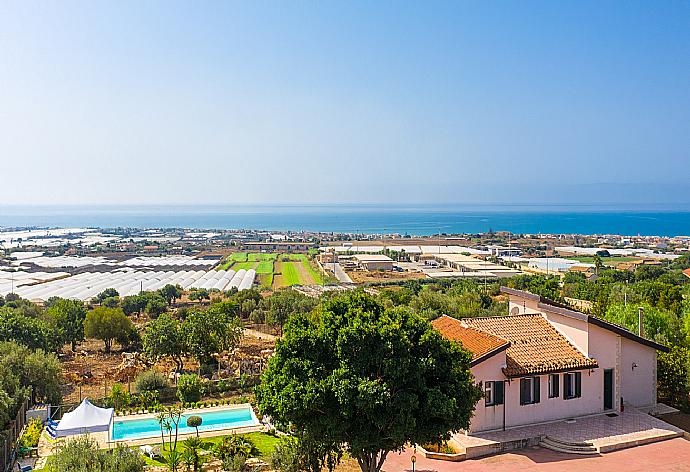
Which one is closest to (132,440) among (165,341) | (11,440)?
(11,440)

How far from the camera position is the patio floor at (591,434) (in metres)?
13.3

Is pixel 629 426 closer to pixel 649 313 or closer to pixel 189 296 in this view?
pixel 649 313

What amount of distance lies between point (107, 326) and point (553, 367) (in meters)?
21.9

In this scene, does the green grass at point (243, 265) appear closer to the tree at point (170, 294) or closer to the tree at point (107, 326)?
the tree at point (170, 294)

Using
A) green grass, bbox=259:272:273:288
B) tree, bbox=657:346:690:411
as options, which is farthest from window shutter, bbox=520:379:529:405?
green grass, bbox=259:272:273:288

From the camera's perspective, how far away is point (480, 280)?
56938 mm

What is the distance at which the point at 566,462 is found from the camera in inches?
494

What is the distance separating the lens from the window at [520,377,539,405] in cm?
1456

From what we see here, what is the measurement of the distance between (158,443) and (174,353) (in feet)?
25.5

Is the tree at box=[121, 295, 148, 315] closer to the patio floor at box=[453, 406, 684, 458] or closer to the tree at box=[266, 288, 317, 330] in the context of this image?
the tree at box=[266, 288, 317, 330]

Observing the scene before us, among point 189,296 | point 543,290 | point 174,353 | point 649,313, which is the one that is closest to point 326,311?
point 174,353

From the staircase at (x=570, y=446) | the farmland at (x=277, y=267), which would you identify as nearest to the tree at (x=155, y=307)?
the farmland at (x=277, y=267)

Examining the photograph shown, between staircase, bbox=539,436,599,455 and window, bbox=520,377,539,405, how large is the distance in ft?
3.90

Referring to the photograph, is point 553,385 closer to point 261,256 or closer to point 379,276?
point 379,276
